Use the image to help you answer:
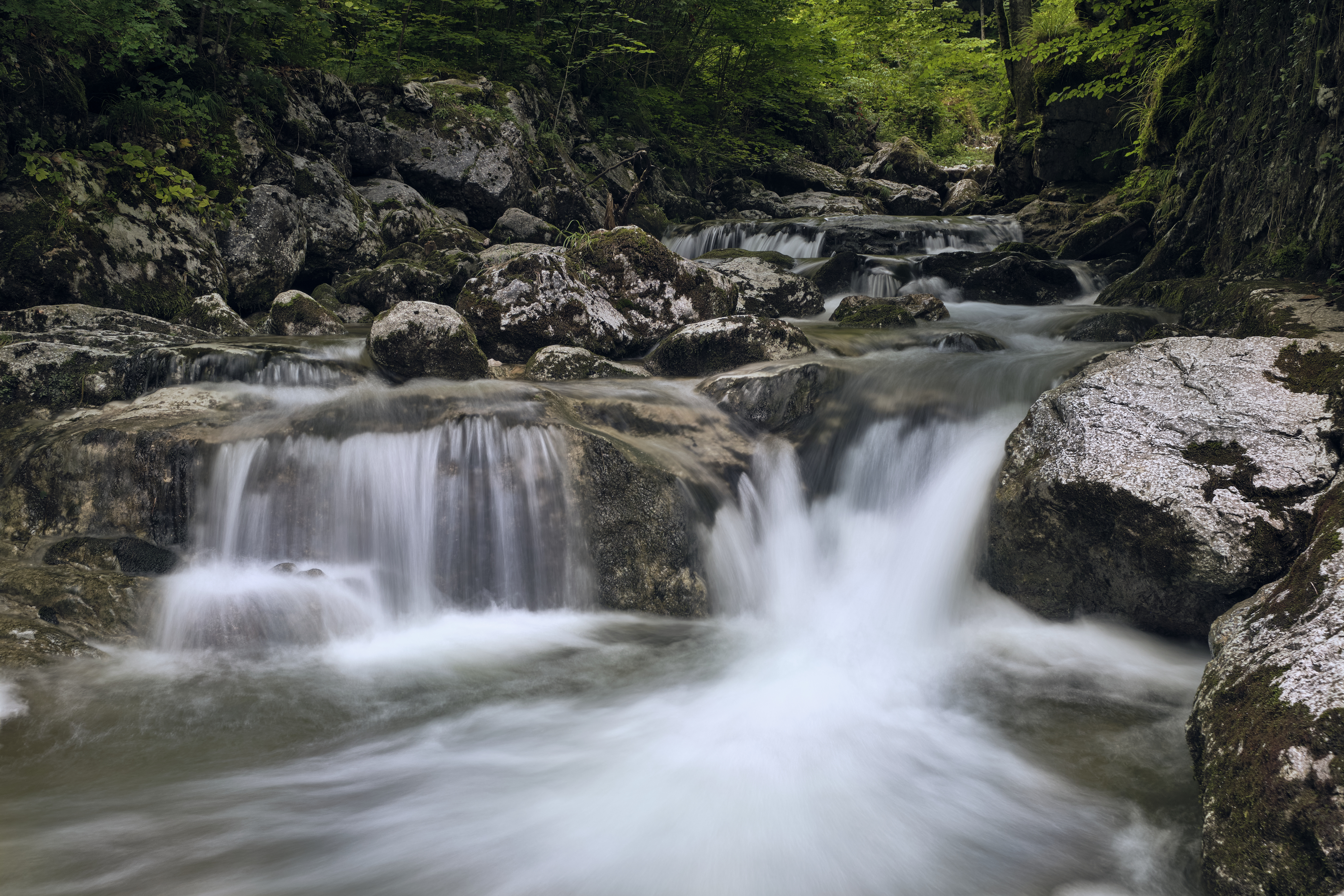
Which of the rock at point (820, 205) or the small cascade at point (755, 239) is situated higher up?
the rock at point (820, 205)

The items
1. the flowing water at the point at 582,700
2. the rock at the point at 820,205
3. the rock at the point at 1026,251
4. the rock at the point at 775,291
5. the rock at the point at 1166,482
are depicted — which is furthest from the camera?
the rock at the point at 820,205

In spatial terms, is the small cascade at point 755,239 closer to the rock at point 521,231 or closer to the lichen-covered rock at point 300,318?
the rock at point 521,231

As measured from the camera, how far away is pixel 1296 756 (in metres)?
2.12

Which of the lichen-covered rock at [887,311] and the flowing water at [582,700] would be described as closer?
the flowing water at [582,700]

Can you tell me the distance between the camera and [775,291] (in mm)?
9984

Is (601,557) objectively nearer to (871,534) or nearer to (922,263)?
(871,534)

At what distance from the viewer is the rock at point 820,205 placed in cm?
1742

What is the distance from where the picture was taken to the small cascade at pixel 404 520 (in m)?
4.70

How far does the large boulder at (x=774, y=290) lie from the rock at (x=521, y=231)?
10.9ft

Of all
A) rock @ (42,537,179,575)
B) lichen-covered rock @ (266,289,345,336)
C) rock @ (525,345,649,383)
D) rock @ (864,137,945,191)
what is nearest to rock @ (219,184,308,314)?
lichen-covered rock @ (266,289,345,336)

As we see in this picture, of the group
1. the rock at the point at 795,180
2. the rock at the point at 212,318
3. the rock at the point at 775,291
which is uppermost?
the rock at the point at 795,180

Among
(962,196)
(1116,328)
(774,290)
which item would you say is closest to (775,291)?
(774,290)

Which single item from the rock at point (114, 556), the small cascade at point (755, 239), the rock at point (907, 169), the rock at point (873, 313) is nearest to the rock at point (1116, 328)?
the rock at point (873, 313)

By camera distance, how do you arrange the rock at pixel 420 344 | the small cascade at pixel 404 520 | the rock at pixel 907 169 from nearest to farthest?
1. the small cascade at pixel 404 520
2. the rock at pixel 420 344
3. the rock at pixel 907 169
